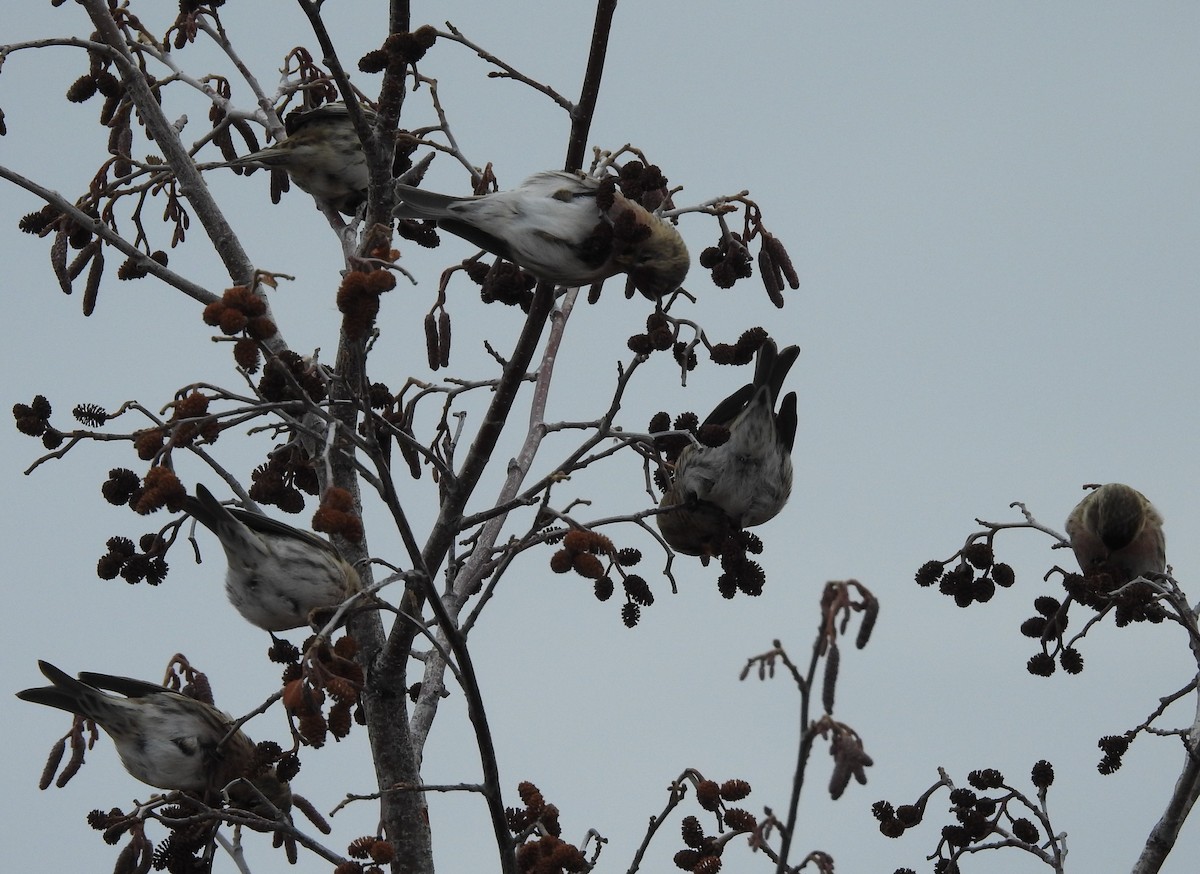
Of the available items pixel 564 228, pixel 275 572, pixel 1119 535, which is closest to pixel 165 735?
pixel 275 572

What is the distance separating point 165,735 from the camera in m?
4.60

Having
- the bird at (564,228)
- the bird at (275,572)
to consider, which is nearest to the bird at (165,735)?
the bird at (275,572)

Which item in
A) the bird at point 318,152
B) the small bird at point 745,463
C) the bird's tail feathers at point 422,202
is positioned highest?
the bird at point 318,152

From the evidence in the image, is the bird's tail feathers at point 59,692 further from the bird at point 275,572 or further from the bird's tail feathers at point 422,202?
the bird's tail feathers at point 422,202

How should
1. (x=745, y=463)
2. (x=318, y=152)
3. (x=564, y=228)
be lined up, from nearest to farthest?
(x=564, y=228) → (x=745, y=463) → (x=318, y=152)

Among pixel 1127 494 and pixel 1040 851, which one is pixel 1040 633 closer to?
pixel 1040 851

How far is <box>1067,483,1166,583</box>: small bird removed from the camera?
5.39 m

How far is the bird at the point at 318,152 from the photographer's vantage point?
215 inches

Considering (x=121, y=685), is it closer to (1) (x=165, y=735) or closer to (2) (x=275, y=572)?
(1) (x=165, y=735)

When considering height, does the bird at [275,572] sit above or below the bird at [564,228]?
below

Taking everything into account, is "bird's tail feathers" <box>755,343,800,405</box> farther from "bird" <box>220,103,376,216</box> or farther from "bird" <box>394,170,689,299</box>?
"bird" <box>220,103,376,216</box>

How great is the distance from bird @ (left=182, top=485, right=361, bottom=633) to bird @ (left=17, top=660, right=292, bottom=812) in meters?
0.52

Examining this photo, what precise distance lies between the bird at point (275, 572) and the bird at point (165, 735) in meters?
0.52

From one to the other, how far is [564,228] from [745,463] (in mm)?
1217
